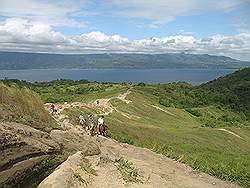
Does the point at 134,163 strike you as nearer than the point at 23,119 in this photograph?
No

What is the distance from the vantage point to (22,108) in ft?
56.1

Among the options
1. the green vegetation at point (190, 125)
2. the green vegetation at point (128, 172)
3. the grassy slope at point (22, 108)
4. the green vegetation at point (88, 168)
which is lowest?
the green vegetation at point (190, 125)

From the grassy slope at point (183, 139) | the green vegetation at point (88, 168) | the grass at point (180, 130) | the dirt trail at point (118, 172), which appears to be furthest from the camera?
the grassy slope at point (183, 139)

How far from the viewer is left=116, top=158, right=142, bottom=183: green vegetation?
18.0 meters

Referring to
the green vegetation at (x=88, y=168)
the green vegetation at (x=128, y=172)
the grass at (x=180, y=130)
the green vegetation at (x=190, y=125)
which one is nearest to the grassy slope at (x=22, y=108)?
the grass at (x=180, y=130)

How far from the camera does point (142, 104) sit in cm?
7488

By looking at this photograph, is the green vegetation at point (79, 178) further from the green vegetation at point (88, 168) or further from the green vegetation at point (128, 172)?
the green vegetation at point (128, 172)

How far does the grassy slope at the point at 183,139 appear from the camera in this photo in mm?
29031

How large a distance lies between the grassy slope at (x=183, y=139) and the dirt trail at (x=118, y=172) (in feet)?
9.52

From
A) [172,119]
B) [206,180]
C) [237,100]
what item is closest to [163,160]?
[206,180]

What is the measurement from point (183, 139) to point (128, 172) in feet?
96.6

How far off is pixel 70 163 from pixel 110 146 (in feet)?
31.4

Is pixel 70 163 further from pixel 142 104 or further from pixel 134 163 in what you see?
pixel 142 104

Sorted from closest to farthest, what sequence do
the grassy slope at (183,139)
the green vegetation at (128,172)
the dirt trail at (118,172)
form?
the dirt trail at (118,172) < the green vegetation at (128,172) < the grassy slope at (183,139)
